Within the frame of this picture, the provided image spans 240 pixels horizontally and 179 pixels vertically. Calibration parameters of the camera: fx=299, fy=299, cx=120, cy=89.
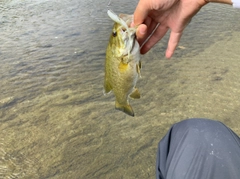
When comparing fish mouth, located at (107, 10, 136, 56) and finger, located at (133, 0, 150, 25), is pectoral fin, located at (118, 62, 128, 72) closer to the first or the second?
fish mouth, located at (107, 10, 136, 56)

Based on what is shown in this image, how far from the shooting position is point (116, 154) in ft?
9.66

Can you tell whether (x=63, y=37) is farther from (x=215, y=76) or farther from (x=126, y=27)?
(x=126, y=27)

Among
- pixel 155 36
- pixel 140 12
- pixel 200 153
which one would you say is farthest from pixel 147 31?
pixel 200 153

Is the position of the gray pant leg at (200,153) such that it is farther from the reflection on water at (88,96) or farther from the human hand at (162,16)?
the reflection on water at (88,96)

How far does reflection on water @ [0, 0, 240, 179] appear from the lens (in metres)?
2.89

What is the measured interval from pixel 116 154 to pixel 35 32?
→ 3.27 metres

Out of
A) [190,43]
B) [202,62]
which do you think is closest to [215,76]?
[202,62]

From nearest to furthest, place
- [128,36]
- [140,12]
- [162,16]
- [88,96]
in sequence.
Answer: [128,36]
[140,12]
[162,16]
[88,96]

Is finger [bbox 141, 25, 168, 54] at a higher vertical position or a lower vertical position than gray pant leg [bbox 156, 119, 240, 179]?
higher

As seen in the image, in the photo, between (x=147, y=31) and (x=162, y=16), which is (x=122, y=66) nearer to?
(x=147, y=31)

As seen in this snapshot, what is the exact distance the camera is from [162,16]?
2057 millimetres

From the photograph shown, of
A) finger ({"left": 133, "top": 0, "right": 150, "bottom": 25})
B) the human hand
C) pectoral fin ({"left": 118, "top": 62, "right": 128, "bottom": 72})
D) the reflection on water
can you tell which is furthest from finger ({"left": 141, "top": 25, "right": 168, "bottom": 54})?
the reflection on water

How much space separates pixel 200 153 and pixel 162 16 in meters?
0.94

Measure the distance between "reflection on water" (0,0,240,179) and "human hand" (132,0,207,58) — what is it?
1322 millimetres
